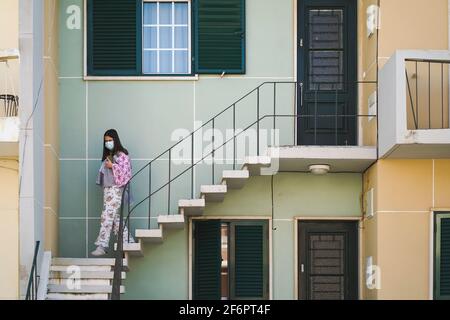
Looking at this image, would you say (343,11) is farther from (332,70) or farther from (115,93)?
(115,93)

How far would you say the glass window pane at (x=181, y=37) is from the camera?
28.4m

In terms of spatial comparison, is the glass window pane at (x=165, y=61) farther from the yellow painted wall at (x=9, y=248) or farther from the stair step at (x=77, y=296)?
the stair step at (x=77, y=296)

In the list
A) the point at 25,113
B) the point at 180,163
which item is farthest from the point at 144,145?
the point at 25,113

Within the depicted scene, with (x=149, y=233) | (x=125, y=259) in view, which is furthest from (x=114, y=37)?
(x=125, y=259)

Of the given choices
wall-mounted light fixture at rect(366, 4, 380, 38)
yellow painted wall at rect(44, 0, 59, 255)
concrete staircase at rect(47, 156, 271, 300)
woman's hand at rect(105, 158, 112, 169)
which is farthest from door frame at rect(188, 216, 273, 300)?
wall-mounted light fixture at rect(366, 4, 380, 38)

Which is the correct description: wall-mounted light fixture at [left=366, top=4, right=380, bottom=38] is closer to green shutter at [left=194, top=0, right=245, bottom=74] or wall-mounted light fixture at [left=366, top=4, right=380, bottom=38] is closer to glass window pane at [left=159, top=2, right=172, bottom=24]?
green shutter at [left=194, top=0, right=245, bottom=74]

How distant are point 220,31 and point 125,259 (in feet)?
12.6

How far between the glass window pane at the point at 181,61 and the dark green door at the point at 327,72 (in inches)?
67.7

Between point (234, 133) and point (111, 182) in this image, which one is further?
point (234, 133)

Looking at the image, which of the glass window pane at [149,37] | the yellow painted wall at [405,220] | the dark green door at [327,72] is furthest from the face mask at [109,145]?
the yellow painted wall at [405,220]

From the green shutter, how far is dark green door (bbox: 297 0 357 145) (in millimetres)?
918

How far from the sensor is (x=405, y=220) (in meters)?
26.9

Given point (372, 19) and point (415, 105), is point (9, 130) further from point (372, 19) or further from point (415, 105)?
point (415, 105)

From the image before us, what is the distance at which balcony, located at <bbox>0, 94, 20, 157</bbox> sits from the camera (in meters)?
26.3
